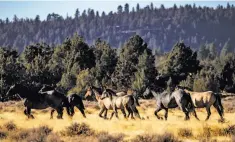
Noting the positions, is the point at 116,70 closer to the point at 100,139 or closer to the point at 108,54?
the point at 108,54

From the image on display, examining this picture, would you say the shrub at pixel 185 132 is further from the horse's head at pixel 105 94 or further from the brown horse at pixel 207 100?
the horse's head at pixel 105 94

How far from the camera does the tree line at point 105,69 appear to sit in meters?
60.2

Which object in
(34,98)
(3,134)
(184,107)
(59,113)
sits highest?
(34,98)

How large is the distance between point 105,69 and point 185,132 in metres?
55.6

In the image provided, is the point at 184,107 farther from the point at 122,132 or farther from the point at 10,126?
the point at 10,126

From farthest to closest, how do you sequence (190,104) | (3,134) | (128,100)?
1. (128,100)
2. (190,104)
3. (3,134)

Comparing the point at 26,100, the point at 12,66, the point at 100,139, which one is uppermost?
the point at 12,66

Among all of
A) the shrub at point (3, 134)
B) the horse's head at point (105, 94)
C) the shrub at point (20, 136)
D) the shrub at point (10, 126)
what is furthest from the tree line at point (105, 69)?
the shrub at point (20, 136)

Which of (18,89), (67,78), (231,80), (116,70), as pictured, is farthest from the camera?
(231,80)

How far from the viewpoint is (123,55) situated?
7144cm

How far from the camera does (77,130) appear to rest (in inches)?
682

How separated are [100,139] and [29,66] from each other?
165 feet

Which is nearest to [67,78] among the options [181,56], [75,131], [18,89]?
[181,56]

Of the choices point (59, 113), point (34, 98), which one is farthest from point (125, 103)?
point (34, 98)
